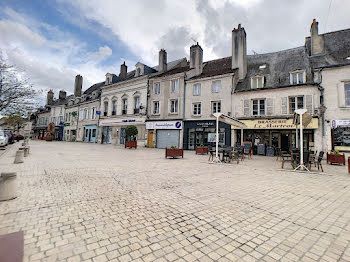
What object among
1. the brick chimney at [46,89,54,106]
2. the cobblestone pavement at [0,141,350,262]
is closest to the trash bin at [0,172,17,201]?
the cobblestone pavement at [0,141,350,262]

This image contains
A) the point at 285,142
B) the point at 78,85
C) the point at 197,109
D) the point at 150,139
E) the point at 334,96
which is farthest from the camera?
the point at 78,85

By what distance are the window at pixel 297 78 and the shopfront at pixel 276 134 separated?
3.25 m

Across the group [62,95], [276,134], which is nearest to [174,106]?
[276,134]

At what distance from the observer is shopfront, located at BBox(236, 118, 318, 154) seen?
14577 millimetres

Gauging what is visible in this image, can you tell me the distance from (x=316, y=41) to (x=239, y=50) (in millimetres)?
6605

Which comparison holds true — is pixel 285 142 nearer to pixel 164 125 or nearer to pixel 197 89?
pixel 197 89

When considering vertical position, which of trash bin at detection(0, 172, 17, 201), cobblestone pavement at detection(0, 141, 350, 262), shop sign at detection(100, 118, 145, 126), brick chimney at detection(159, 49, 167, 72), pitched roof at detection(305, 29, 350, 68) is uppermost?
brick chimney at detection(159, 49, 167, 72)

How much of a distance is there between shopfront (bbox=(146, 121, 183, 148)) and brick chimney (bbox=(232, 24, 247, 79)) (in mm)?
8356

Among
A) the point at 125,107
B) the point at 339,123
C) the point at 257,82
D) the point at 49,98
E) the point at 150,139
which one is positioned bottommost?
the point at 150,139

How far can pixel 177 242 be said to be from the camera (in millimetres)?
2254

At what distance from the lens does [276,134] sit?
1585cm

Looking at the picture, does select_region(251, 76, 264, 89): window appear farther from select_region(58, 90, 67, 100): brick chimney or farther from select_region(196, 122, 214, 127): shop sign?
select_region(58, 90, 67, 100): brick chimney

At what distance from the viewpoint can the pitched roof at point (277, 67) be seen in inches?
631

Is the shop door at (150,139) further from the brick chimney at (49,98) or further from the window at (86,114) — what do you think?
the brick chimney at (49,98)
